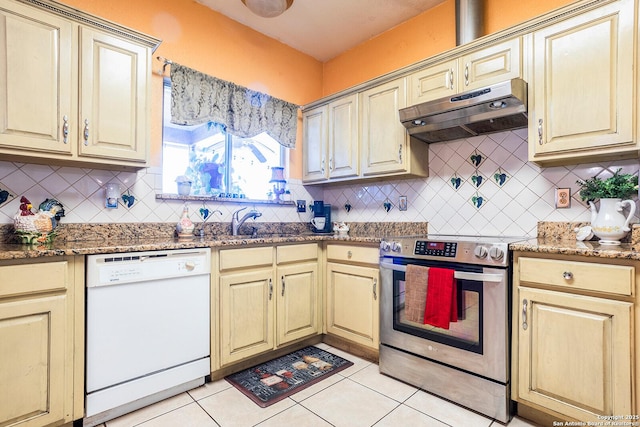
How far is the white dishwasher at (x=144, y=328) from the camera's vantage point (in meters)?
1.64

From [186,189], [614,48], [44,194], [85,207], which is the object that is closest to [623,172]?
[614,48]

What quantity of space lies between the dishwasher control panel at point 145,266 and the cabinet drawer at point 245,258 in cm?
11

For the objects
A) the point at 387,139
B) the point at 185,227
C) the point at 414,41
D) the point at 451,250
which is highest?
the point at 414,41

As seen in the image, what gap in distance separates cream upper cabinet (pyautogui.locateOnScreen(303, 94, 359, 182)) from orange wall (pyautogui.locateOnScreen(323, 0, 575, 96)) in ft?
1.85

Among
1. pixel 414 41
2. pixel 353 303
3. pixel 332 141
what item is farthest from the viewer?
pixel 332 141

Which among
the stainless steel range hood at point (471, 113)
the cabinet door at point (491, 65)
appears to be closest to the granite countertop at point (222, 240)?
the stainless steel range hood at point (471, 113)

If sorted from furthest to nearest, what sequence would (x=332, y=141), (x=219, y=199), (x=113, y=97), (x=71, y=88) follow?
(x=332, y=141), (x=219, y=199), (x=113, y=97), (x=71, y=88)

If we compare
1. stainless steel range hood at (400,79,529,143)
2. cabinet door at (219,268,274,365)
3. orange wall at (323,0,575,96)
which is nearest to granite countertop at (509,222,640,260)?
stainless steel range hood at (400,79,529,143)

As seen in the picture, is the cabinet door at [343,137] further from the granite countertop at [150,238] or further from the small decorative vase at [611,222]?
the small decorative vase at [611,222]

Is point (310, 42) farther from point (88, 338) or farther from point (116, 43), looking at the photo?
point (88, 338)

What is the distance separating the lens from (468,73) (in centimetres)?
215

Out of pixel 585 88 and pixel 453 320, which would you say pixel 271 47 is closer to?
pixel 585 88

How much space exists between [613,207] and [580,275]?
53 centimetres

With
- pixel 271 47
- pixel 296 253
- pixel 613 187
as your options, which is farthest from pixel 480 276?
pixel 271 47
